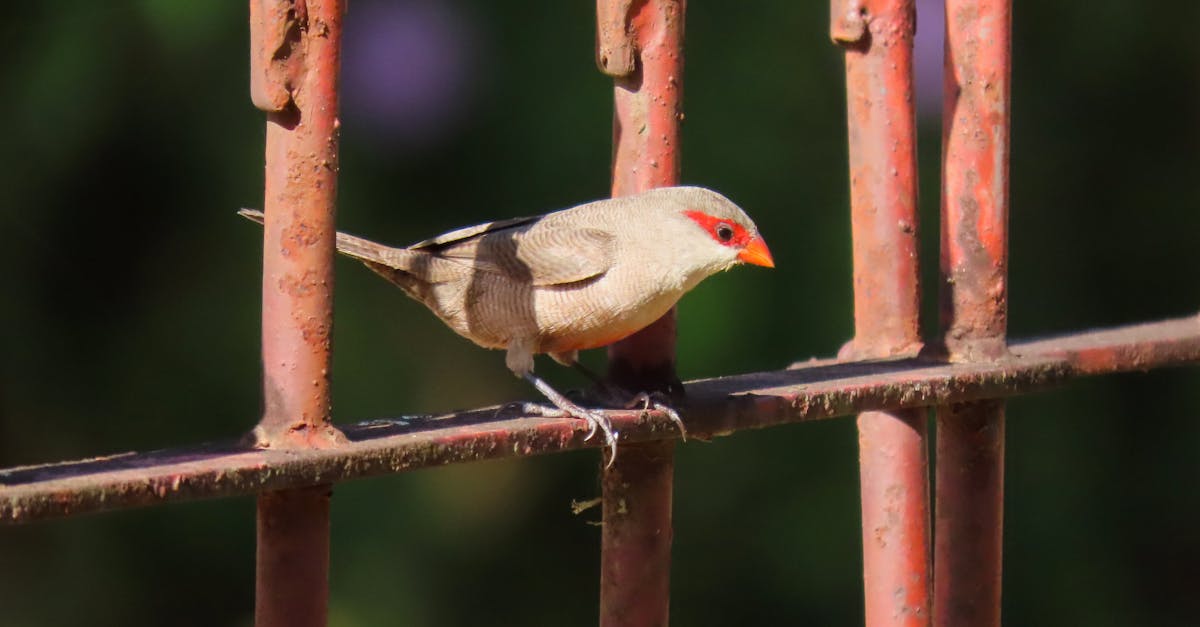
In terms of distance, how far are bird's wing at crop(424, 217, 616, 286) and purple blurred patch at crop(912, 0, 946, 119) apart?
1988 mm

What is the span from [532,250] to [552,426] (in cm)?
78

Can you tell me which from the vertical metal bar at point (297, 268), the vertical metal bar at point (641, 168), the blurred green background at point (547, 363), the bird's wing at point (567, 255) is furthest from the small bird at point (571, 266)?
the blurred green background at point (547, 363)

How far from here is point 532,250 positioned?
304cm

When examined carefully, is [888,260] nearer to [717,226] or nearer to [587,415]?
[717,226]

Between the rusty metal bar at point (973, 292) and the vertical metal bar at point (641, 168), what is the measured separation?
56 cm

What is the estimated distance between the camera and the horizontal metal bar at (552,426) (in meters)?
1.88

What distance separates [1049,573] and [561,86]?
7.02 ft

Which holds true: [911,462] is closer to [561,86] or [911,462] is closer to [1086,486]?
[561,86]

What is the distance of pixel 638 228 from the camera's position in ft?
9.39

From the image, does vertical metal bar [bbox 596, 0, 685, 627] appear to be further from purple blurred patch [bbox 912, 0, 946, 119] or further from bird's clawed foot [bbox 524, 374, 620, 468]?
purple blurred patch [bbox 912, 0, 946, 119]

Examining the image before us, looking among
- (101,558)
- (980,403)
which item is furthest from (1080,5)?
(101,558)

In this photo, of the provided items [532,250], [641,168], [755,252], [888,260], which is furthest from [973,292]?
[532,250]

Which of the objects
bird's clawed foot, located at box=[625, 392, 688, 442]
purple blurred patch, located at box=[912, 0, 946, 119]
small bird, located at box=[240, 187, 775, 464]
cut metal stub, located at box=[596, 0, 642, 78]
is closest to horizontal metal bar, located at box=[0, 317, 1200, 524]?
bird's clawed foot, located at box=[625, 392, 688, 442]

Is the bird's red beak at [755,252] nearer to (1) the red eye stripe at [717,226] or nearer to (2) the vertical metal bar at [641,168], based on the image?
(1) the red eye stripe at [717,226]
